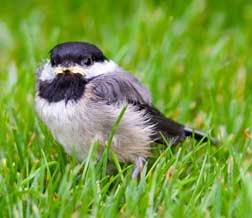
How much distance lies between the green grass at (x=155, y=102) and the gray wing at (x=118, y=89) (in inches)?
13.4

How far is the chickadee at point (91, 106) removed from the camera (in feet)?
11.3

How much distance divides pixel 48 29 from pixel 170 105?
1.76 meters

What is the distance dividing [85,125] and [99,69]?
1.21ft

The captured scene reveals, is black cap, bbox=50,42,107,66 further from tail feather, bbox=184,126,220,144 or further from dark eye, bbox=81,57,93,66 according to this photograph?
tail feather, bbox=184,126,220,144

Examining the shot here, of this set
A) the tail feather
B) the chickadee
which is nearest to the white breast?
the chickadee

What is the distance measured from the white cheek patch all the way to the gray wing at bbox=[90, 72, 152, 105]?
3 cm

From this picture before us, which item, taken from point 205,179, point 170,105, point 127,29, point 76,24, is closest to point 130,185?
point 205,179

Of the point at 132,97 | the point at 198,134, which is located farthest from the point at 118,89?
the point at 198,134

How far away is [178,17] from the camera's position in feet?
18.1

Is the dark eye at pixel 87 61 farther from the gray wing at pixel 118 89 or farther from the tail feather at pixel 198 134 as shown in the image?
the tail feather at pixel 198 134

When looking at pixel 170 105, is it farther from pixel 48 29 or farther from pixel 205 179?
pixel 48 29

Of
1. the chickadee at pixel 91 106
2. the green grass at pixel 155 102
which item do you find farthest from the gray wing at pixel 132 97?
the green grass at pixel 155 102

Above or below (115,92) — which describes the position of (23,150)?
below

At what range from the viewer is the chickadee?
3441 mm
